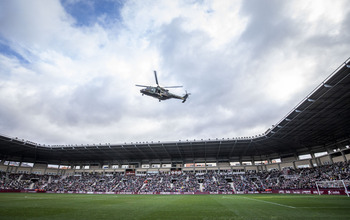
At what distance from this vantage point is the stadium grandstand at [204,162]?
37.2 m

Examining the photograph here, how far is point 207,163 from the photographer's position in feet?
204

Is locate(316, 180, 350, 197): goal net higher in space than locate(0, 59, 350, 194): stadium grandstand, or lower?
lower

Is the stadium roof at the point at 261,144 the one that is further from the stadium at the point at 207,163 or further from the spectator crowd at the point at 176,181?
the spectator crowd at the point at 176,181

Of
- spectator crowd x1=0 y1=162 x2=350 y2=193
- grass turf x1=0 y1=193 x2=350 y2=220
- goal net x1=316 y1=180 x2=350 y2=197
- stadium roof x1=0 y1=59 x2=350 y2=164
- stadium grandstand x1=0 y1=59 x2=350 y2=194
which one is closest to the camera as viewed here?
grass turf x1=0 y1=193 x2=350 y2=220

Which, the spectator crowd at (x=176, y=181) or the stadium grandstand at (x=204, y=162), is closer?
the stadium grandstand at (x=204, y=162)

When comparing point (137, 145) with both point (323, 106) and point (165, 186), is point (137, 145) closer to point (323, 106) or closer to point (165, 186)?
point (165, 186)

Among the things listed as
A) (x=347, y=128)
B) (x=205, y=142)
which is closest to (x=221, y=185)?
(x=205, y=142)

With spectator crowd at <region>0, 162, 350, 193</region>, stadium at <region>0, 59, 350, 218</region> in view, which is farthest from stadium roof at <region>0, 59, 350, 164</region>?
spectator crowd at <region>0, 162, 350, 193</region>

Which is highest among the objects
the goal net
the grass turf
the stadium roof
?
the stadium roof

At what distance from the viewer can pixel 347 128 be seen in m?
36.7

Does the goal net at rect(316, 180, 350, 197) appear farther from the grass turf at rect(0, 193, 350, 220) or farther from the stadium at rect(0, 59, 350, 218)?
the grass turf at rect(0, 193, 350, 220)

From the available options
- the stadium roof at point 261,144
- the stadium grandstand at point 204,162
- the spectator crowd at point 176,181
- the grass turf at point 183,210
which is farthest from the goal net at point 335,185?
the grass turf at point 183,210

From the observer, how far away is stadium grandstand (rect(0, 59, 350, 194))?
122 ft

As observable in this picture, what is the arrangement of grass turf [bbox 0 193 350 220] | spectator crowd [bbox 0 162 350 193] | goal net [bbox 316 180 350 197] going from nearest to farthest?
grass turf [bbox 0 193 350 220] < goal net [bbox 316 180 350 197] < spectator crowd [bbox 0 162 350 193]
